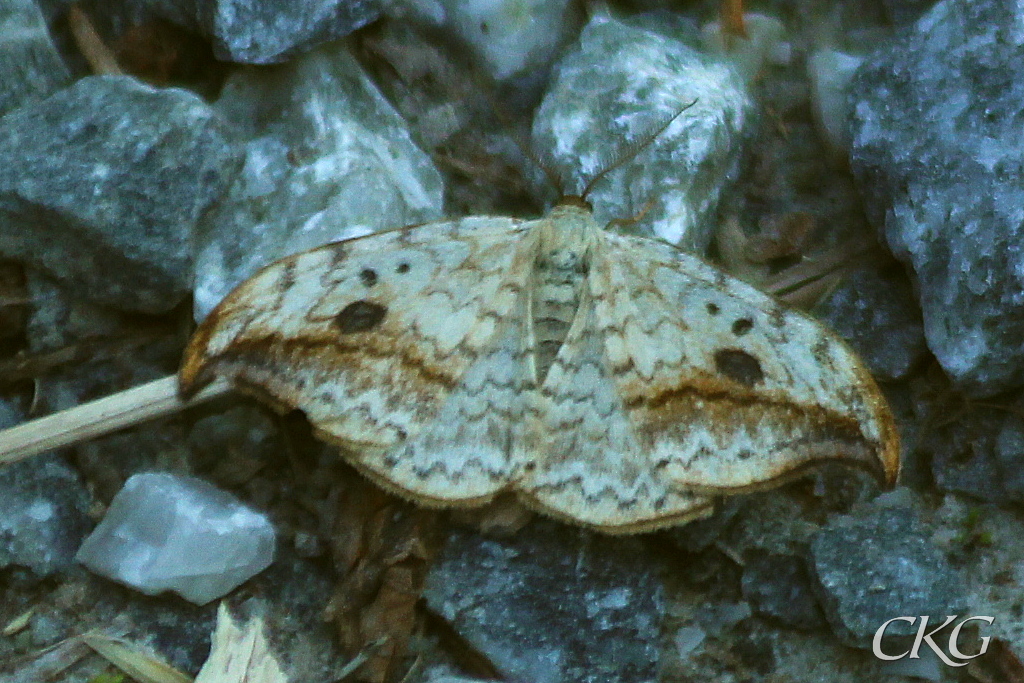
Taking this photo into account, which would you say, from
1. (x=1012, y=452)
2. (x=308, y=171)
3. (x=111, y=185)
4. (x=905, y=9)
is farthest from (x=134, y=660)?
(x=905, y=9)

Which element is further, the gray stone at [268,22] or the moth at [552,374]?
the gray stone at [268,22]

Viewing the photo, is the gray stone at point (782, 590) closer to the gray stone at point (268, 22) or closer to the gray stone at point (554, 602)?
the gray stone at point (554, 602)

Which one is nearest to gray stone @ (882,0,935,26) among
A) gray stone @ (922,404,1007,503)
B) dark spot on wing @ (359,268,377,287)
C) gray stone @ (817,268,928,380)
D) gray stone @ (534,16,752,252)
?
gray stone @ (534,16,752,252)

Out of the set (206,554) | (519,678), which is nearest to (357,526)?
(206,554)

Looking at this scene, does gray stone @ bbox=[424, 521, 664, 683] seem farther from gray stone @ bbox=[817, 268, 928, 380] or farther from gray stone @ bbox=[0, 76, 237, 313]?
gray stone @ bbox=[0, 76, 237, 313]

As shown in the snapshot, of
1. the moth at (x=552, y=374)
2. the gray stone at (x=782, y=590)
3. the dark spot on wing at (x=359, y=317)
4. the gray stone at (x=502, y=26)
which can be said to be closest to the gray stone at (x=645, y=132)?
the gray stone at (x=502, y=26)

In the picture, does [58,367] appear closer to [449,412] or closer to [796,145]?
[449,412]
